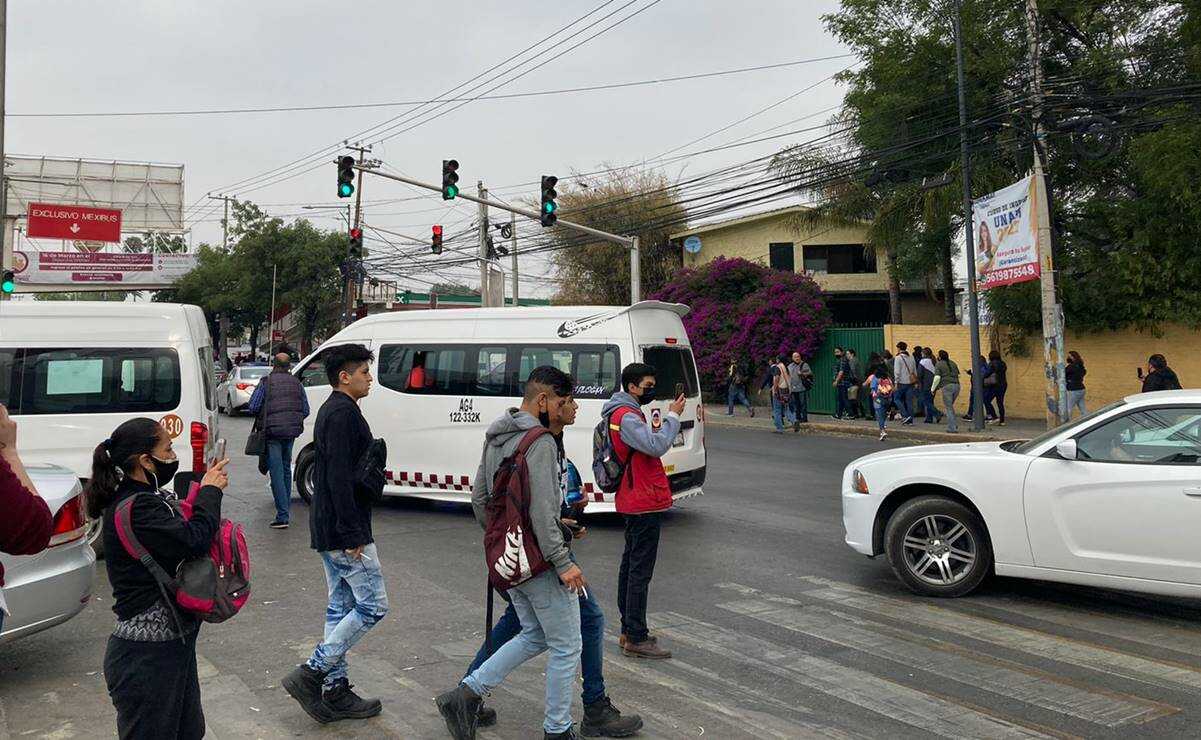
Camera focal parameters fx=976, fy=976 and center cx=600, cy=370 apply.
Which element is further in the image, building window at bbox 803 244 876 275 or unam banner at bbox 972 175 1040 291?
building window at bbox 803 244 876 275

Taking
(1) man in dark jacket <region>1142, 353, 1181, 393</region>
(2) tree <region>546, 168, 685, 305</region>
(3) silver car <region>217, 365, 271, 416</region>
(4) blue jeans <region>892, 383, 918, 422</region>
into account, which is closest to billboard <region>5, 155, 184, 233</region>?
(2) tree <region>546, 168, 685, 305</region>

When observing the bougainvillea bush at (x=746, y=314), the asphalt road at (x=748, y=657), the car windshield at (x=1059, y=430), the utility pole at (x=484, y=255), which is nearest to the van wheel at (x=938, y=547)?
the asphalt road at (x=748, y=657)

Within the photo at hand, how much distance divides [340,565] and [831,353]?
77.6 ft

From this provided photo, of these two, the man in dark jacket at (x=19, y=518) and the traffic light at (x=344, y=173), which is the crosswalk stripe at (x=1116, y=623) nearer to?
the man in dark jacket at (x=19, y=518)

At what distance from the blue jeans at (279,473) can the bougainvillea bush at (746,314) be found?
19.0m

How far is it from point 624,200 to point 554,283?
17.7ft

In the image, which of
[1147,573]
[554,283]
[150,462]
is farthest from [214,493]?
[554,283]

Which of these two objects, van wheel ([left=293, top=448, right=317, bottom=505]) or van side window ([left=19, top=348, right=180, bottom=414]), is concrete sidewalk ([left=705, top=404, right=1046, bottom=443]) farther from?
van side window ([left=19, top=348, right=180, bottom=414])

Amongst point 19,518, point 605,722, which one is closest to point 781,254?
point 605,722

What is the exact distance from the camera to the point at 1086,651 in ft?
19.2

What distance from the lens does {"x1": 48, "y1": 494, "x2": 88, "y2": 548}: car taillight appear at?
537cm

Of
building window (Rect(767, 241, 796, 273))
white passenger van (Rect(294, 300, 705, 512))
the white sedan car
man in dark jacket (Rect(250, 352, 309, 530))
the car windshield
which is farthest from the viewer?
building window (Rect(767, 241, 796, 273))

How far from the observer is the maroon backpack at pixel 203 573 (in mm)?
3275

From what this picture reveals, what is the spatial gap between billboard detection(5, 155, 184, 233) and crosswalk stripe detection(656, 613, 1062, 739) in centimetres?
4542
